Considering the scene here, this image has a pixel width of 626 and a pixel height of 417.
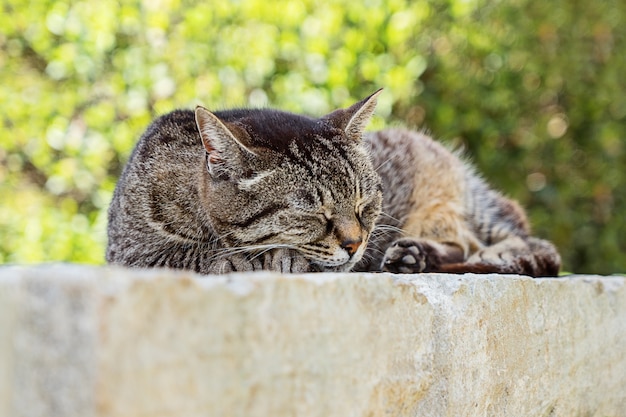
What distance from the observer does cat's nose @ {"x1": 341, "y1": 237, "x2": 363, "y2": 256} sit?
2188 mm

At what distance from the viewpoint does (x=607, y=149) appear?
18.2 feet

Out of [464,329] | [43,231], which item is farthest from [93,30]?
[464,329]

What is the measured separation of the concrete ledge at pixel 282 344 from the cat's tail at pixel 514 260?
40 centimetres

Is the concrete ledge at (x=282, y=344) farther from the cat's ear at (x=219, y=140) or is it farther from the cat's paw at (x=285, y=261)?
the cat's ear at (x=219, y=140)

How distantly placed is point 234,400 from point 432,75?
442cm

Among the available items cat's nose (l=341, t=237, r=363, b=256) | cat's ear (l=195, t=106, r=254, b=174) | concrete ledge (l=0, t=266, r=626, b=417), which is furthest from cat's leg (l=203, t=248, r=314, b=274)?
concrete ledge (l=0, t=266, r=626, b=417)

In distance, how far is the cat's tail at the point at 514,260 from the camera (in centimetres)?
261

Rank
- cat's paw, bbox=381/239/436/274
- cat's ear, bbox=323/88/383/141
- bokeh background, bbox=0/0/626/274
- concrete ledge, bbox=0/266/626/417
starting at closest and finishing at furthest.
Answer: concrete ledge, bbox=0/266/626/417, cat's ear, bbox=323/88/383/141, cat's paw, bbox=381/239/436/274, bokeh background, bbox=0/0/626/274

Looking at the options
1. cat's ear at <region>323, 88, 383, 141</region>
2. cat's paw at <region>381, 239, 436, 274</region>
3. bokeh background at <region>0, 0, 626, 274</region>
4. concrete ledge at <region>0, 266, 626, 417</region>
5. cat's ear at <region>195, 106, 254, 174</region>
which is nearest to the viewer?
concrete ledge at <region>0, 266, 626, 417</region>

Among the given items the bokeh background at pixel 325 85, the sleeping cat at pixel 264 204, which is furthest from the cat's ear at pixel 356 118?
the bokeh background at pixel 325 85

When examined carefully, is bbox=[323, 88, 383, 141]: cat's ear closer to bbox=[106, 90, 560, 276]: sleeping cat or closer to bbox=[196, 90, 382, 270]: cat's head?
bbox=[106, 90, 560, 276]: sleeping cat

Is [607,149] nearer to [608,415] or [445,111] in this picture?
[445,111]

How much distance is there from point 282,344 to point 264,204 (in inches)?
34.9

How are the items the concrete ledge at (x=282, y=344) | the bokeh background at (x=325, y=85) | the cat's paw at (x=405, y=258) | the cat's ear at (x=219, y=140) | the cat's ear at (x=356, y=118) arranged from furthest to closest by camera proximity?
1. the bokeh background at (x=325, y=85)
2. the cat's paw at (x=405, y=258)
3. the cat's ear at (x=356, y=118)
4. the cat's ear at (x=219, y=140)
5. the concrete ledge at (x=282, y=344)
